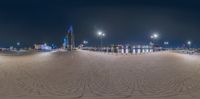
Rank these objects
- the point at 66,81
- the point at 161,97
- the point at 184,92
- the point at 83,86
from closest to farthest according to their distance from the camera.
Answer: the point at 161,97 < the point at 184,92 < the point at 83,86 < the point at 66,81

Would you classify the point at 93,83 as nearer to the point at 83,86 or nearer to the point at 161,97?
the point at 83,86

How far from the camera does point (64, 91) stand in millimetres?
10984

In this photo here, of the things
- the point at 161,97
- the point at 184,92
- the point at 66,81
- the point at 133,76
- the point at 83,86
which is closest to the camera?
the point at 161,97

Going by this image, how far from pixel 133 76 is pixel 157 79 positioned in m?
1.23

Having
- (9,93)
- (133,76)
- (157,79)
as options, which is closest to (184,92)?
(157,79)

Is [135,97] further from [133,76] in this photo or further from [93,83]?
[133,76]

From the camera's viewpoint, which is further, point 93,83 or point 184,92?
point 93,83

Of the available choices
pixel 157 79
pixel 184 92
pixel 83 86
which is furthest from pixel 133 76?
pixel 184 92

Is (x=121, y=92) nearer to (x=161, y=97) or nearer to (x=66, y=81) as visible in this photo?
(x=161, y=97)

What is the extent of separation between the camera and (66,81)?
13.3 metres

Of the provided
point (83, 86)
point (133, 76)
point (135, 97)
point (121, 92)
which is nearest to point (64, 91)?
point (83, 86)

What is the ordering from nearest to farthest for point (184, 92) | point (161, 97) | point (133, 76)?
point (161, 97), point (184, 92), point (133, 76)

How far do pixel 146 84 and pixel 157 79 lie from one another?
152cm

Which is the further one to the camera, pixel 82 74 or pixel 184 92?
pixel 82 74
